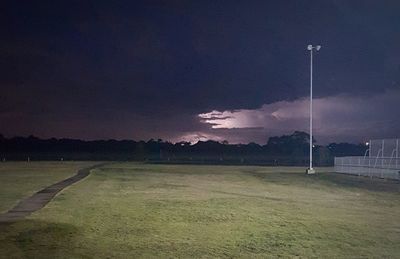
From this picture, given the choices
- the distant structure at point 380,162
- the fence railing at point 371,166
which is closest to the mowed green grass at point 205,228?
the fence railing at point 371,166

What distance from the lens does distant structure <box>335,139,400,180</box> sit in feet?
146

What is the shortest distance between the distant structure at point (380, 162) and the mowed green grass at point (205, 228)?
1978 cm

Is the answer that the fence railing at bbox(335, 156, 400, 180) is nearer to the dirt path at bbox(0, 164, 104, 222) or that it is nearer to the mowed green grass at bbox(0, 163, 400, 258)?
the mowed green grass at bbox(0, 163, 400, 258)

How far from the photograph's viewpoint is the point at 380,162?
4738 cm

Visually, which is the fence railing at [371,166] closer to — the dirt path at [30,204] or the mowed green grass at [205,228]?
the mowed green grass at [205,228]

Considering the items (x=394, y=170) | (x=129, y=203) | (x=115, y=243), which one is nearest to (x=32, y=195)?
(x=129, y=203)

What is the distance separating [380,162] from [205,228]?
1392 inches

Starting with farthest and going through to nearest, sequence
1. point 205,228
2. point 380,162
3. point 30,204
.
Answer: point 380,162 < point 30,204 < point 205,228

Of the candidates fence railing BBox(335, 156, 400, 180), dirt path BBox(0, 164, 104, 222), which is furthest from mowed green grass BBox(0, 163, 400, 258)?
fence railing BBox(335, 156, 400, 180)

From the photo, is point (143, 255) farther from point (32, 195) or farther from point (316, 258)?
point (32, 195)

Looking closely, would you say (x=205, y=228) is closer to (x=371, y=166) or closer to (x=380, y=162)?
(x=380, y=162)

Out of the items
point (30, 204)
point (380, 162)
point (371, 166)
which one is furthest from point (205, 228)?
point (371, 166)

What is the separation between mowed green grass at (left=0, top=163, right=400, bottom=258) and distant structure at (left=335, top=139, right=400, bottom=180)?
19.8 m

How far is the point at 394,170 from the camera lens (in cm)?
4375
